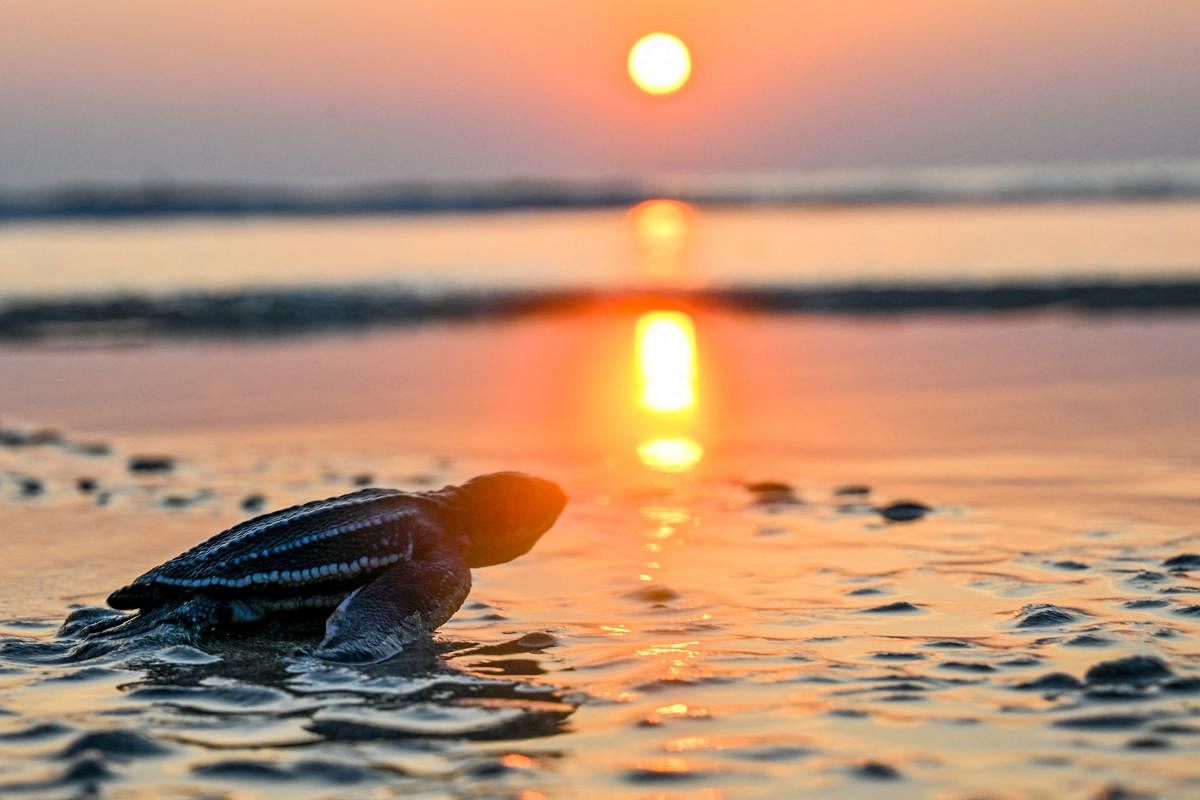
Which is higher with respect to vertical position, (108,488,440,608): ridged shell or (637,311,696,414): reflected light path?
(637,311,696,414): reflected light path

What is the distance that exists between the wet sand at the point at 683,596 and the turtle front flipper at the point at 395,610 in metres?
0.10

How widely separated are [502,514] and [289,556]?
94cm

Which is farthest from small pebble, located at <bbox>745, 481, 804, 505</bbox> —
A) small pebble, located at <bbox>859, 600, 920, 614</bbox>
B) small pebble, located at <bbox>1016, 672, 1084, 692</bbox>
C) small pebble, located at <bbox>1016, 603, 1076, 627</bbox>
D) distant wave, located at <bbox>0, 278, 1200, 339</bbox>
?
distant wave, located at <bbox>0, 278, 1200, 339</bbox>

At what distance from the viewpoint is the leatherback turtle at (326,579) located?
4.86m

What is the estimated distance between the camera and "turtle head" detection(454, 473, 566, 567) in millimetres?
5570

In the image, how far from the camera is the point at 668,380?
1209cm

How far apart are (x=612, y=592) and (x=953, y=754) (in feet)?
6.82

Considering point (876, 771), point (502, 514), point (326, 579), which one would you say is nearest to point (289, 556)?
point (326, 579)

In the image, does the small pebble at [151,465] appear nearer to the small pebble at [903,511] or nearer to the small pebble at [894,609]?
the small pebble at [903,511]

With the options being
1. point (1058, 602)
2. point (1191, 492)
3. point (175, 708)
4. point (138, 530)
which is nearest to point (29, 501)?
point (138, 530)

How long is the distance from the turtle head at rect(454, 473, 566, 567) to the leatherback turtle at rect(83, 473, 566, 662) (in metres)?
0.27

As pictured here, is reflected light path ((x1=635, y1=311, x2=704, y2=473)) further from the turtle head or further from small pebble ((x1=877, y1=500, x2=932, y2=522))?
the turtle head

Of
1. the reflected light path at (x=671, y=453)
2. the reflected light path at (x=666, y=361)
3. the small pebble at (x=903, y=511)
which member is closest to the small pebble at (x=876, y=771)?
the small pebble at (x=903, y=511)

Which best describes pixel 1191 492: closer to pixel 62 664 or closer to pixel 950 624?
pixel 950 624
